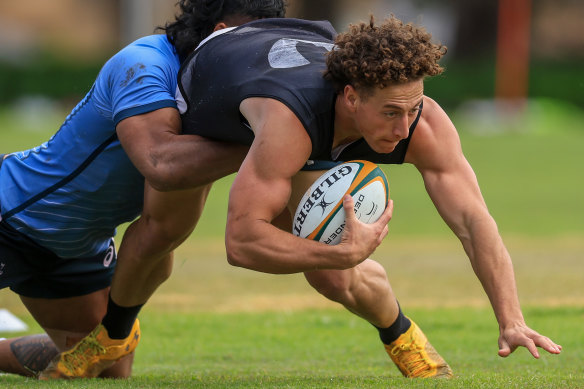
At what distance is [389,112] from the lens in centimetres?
511

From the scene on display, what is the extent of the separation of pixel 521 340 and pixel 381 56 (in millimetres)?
1560

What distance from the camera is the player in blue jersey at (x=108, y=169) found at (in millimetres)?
5652

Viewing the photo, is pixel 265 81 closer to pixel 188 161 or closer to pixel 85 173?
pixel 188 161

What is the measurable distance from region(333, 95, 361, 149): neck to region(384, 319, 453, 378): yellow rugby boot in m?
1.51

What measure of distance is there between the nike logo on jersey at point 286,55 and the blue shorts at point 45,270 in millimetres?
1967

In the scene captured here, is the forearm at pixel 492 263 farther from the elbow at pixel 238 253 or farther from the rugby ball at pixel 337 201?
the elbow at pixel 238 253

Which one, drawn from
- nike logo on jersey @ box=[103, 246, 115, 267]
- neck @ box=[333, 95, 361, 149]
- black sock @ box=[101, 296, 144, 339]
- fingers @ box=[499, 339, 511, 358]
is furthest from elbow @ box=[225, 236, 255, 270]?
nike logo on jersey @ box=[103, 246, 115, 267]

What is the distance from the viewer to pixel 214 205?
18.3 meters

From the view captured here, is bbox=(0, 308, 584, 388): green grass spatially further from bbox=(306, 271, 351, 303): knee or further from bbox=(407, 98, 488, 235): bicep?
bbox=(407, 98, 488, 235): bicep

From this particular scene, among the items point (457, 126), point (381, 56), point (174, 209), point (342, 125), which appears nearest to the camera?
point (381, 56)

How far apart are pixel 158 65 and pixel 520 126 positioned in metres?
29.3

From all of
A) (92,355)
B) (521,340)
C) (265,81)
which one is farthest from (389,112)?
(92,355)

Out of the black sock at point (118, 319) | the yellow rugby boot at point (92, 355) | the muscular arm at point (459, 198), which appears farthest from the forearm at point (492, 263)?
the yellow rugby boot at point (92, 355)

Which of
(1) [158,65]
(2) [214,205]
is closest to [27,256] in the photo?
(1) [158,65]
